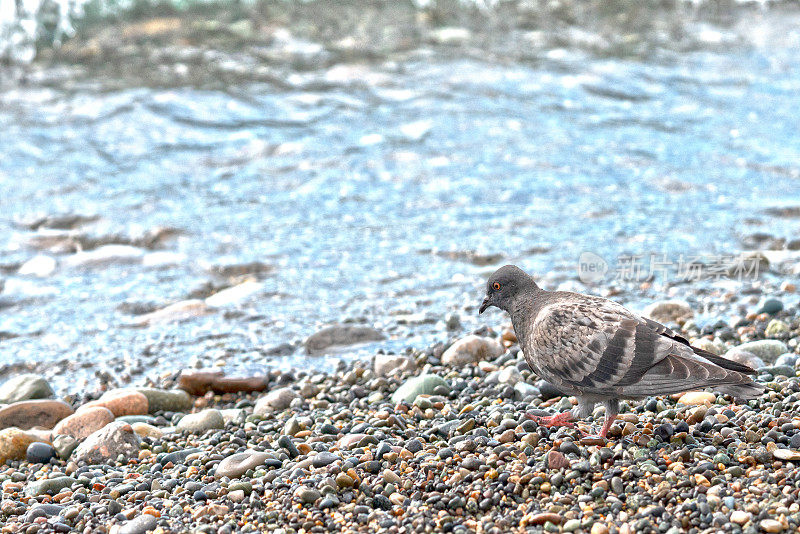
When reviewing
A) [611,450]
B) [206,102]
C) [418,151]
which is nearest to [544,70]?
[418,151]

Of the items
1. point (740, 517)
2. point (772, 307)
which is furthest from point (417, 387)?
point (772, 307)

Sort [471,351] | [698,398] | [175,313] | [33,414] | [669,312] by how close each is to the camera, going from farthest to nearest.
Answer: [175,313]
[669,312]
[471,351]
[33,414]
[698,398]

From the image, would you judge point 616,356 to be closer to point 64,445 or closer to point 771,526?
point 771,526

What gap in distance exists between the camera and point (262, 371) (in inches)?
256

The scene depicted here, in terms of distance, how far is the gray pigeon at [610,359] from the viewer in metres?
4.33

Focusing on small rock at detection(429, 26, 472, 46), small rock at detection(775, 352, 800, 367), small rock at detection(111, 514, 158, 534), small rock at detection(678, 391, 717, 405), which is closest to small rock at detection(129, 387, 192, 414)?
small rock at detection(111, 514, 158, 534)

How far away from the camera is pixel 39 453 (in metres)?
5.37

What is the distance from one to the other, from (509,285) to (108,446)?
2526mm

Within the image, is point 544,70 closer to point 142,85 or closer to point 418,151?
point 418,151

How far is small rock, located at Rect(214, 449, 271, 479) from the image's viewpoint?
185 inches

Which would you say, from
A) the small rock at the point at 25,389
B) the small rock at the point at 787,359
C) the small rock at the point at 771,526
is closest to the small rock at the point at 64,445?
the small rock at the point at 25,389

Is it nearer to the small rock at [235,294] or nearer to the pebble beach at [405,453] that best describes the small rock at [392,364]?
the pebble beach at [405,453]

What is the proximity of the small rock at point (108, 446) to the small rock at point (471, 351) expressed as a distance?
2.15m

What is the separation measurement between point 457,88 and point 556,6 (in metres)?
5.49
